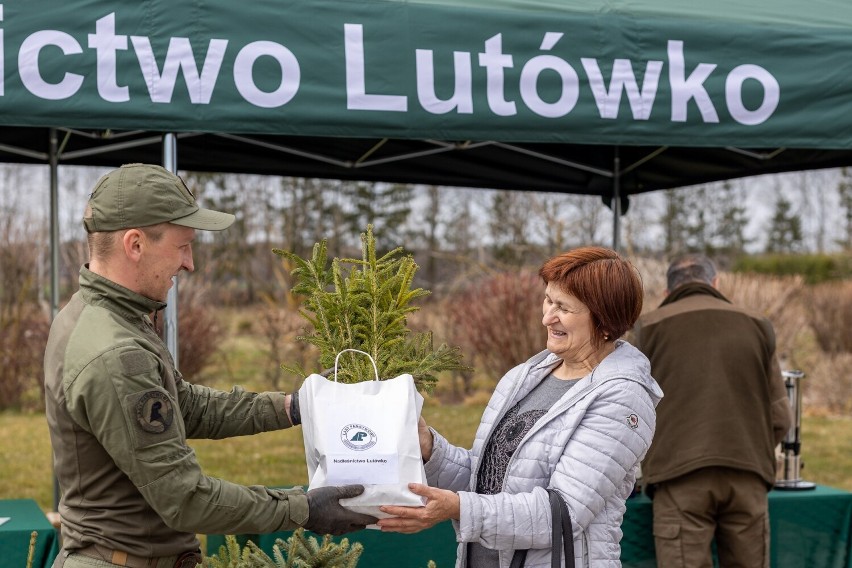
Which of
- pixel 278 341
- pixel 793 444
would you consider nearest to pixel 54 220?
pixel 793 444

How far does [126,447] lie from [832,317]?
13.6 meters

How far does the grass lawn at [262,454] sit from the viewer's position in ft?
27.3

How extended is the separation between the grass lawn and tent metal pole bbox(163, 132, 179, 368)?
4.58 metres

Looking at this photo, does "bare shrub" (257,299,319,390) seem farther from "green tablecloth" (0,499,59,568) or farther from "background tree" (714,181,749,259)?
"background tree" (714,181,749,259)

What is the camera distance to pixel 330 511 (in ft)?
7.40

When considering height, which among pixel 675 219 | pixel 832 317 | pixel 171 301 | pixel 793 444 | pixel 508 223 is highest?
pixel 675 219

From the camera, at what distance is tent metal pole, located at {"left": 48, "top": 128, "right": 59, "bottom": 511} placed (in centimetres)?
476

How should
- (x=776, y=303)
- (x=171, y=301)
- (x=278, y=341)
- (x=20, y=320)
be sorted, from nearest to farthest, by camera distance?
(x=171, y=301), (x=20, y=320), (x=278, y=341), (x=776, y=303)

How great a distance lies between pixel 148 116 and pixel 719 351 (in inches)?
101

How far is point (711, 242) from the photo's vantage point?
83.9ft

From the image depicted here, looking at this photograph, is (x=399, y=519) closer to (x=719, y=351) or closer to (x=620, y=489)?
(x=620, y=489)

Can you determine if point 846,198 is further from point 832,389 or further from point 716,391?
point 716,391

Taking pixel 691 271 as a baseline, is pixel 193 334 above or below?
below

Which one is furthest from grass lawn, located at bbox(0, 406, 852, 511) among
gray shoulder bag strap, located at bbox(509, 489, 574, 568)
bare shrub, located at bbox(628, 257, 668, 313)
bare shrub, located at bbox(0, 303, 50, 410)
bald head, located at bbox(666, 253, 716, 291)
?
gray shoulder bag strap, located at bbox(509, 489, 574, 568)
